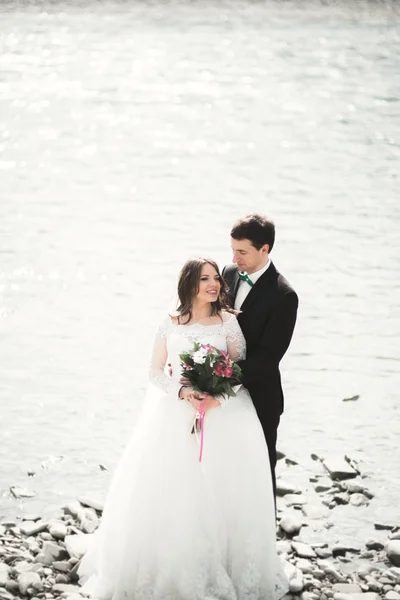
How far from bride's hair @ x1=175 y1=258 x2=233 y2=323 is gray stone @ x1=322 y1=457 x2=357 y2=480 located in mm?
2996

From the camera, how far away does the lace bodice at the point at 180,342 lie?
653cm

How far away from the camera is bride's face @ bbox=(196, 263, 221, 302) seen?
6.44 m

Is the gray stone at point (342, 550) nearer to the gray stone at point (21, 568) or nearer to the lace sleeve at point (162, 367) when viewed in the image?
the lace sleeve at point (162, 367)

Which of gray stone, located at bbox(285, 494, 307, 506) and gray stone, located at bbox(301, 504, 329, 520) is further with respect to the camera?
gray stone, located at bbox(285, 494, 307, 506)

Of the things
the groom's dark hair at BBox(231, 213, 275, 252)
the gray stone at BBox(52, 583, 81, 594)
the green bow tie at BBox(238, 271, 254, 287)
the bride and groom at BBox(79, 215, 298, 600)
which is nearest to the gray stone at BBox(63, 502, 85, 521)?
the gray stone at BBox(52, 583, 81, 594)

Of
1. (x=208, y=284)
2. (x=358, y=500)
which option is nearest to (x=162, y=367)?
(x=208, y=284)

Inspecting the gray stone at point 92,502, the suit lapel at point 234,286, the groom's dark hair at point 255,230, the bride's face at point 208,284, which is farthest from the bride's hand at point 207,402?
the gray stone at point 92,502

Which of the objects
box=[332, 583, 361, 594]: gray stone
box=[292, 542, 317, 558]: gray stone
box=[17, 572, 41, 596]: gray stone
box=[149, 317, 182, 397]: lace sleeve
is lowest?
box=[292, 542, 317, 558]: gray stone

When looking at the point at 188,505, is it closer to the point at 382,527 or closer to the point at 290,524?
the point at 290,524

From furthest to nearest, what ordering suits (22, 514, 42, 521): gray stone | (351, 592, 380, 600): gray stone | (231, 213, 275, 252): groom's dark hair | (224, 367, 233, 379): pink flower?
(22, 514, 42, 521): gray stone → (351, 592, 380, 600): gray stone → (231, 213, 275, 252): groom's dark hair → (224, 367, 233, 379): pink flower

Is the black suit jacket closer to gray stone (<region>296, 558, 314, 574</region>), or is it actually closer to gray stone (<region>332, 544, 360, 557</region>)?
gray stone (<region>296, 558, 314, 574</region>)

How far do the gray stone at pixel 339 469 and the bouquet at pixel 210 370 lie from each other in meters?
2.93

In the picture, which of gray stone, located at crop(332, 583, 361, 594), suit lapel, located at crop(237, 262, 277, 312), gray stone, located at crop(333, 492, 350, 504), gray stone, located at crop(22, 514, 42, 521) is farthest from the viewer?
gray stone, located at crop(333, 492, 350, 504)

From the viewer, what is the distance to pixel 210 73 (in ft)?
91.4
